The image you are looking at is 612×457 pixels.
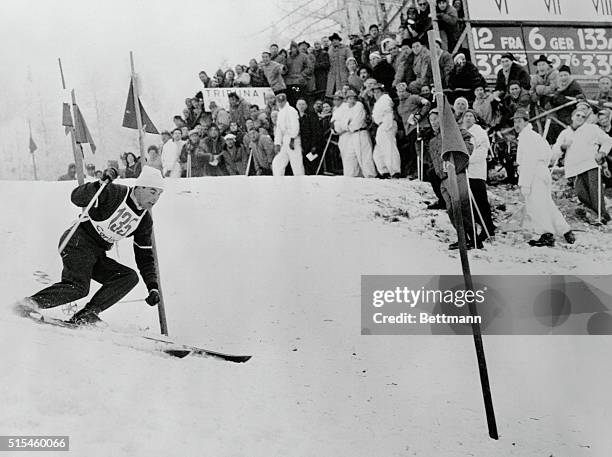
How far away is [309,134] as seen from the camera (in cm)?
371

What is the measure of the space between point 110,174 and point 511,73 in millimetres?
2262

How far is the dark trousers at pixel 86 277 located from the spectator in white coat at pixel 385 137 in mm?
1479

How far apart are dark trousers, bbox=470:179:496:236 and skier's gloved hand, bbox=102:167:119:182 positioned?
1877mm

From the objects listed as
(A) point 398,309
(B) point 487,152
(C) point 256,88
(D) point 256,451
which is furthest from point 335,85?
(D) point 256,451

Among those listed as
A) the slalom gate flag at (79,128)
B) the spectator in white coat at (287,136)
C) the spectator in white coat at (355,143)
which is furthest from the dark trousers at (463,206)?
the slalom gate flag at (79,128)

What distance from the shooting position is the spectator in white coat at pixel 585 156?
3766mm

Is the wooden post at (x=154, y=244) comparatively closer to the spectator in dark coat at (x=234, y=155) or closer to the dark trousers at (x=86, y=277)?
the dark trousers at (x=86, y=277)

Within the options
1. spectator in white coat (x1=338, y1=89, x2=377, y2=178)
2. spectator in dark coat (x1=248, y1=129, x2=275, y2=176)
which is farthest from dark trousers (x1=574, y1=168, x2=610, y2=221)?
spectator in dark coat (x1=248, y1=129, x2=275, y2=176)

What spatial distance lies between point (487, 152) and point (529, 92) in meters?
0.44

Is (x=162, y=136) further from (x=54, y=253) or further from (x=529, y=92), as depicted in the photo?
(x=529, y=92)

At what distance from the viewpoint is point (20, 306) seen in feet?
10.8

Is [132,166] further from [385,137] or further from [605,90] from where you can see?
[605,90]

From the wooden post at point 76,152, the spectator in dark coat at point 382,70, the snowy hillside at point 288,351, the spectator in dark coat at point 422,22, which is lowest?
the snowy hillside at point 288,351

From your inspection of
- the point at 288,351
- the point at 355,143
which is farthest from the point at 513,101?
the point at 288,351
